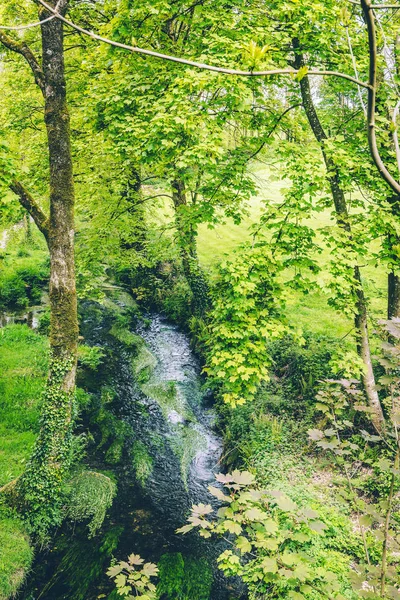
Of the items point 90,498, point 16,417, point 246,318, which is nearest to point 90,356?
point 16,417

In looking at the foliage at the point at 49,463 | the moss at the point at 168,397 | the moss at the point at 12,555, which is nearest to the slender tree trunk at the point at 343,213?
the moss at the point at 168,397

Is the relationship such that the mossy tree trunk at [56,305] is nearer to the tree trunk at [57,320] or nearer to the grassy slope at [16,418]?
the tree trunk at [57,320]

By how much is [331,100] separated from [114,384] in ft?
33.9

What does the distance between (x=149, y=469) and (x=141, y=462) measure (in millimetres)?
280

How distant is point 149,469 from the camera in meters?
9.23

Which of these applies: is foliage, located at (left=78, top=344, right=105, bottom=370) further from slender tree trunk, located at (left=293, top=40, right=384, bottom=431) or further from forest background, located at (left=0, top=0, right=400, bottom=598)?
slender tree trunk, located at (left=293, top=40, right=384, bottom=431)

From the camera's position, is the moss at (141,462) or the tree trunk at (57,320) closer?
the tree trunk at (57,320)

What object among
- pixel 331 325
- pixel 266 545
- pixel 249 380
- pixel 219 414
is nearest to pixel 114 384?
pixel 219 414

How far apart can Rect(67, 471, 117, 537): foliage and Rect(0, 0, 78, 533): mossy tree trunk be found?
1.24 feet

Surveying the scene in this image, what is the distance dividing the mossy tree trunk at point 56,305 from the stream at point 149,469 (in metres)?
0.93

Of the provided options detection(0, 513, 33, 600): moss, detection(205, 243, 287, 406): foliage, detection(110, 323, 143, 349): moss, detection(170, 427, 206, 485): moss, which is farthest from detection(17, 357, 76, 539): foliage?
detection(110, 323, 143, 349): moss

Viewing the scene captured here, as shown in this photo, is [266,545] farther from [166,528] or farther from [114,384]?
[114,384]

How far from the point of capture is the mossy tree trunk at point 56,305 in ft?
23.1

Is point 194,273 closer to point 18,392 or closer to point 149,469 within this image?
point 18,392
